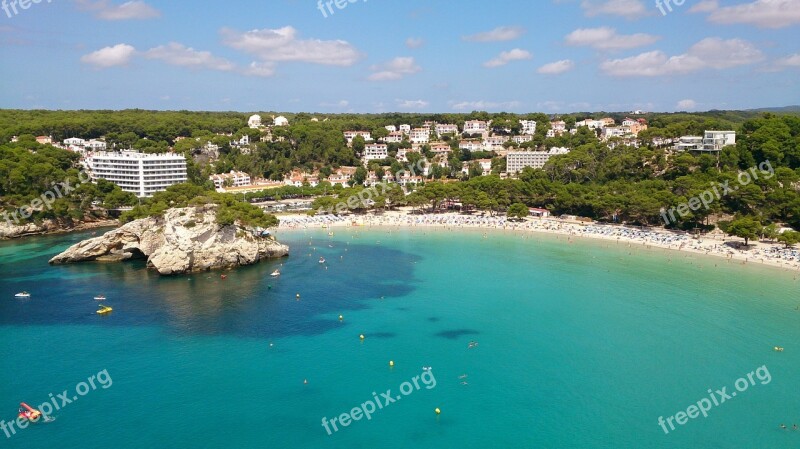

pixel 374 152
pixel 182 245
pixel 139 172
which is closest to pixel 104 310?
pixel 182 245

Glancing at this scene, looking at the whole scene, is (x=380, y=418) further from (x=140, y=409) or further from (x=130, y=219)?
(x=130, y=219)

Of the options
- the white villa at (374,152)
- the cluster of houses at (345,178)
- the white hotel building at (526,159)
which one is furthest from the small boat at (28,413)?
the white villa at (374,152)

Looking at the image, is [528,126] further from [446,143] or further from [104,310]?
[104,310]

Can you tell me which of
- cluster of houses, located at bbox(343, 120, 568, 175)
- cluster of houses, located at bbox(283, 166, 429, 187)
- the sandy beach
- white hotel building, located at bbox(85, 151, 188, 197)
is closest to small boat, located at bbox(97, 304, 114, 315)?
the sandy beach

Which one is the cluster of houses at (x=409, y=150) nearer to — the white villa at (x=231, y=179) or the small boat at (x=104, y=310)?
the white villa at (x=231, y=179)

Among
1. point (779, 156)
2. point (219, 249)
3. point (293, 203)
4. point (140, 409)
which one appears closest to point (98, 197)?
point (293, 203)

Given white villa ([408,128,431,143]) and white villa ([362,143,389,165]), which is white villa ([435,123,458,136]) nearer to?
white villa ([408,128,431,143])
